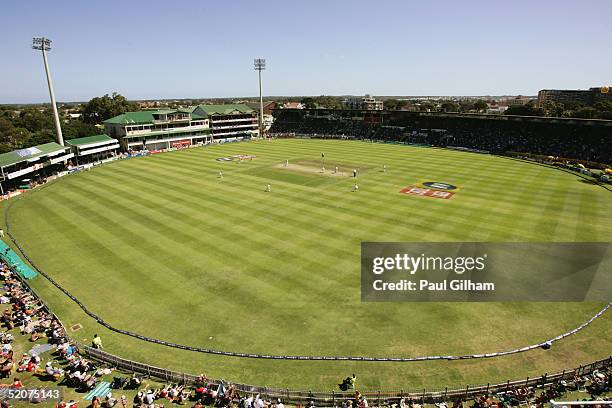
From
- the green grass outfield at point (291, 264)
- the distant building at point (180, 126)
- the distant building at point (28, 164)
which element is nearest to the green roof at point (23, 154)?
the distant building at point (28, 164)

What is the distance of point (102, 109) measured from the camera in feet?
441

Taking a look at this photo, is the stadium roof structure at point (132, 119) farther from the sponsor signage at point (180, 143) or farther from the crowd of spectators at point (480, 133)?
the crowd of spectators at point (480, 133)

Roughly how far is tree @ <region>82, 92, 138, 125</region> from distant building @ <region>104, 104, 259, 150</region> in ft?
138

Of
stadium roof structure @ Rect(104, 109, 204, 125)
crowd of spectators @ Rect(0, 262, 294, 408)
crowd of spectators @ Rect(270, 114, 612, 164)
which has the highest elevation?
stadium roof structure @ Rect(104, 109, 204, 125)

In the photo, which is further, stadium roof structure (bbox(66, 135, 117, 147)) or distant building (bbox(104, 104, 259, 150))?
distant building (bbox(104, 104, 259, 150))

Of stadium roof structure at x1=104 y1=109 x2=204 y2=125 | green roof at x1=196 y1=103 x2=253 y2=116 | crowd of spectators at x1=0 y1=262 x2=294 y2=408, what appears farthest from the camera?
green roof at x1=196 y1=103 x2=253 y2=116

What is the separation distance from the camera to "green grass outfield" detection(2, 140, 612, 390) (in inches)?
793

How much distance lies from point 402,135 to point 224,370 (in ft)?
328

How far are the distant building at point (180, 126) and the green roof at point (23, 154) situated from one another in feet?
77.0

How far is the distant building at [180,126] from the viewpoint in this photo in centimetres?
9019

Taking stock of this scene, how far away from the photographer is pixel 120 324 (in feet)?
76.5

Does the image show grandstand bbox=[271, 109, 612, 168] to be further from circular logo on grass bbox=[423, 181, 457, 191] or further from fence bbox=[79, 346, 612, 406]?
fence bbox=[79, 346, 612, 406]

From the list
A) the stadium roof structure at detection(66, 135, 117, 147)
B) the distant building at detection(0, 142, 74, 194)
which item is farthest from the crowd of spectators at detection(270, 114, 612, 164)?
the distant building at detection(0, 142, 74, 194)

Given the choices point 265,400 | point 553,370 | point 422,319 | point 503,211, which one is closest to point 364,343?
point 422,319
